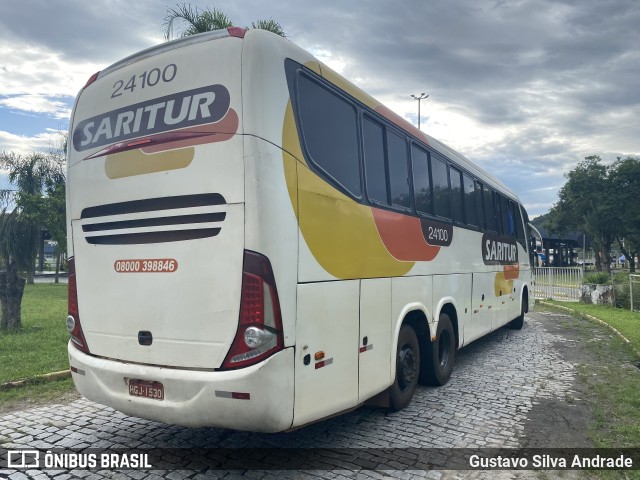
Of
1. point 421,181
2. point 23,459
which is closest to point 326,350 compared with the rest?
point 23,459

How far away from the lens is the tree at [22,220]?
10938 millimetres

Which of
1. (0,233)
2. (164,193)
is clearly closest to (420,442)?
(164,193)

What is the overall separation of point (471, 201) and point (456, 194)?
922 mm

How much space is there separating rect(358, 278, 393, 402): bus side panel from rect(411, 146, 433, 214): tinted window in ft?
5.25

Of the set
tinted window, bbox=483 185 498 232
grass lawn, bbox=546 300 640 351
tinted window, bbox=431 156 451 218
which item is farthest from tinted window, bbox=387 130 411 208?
grass lawn, bbox=546 300 640 351

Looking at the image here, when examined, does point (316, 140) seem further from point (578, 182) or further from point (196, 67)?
point (578, 182)

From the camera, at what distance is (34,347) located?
921cm

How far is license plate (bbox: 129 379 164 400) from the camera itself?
3947 mm

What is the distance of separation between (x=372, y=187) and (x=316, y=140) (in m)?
1.11

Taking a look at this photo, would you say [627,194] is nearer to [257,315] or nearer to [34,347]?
[34,347]

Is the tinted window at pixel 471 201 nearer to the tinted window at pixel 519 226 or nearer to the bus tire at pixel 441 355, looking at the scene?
the bus tire at pixel 441 355

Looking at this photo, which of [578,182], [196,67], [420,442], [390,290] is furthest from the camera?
[578,182]

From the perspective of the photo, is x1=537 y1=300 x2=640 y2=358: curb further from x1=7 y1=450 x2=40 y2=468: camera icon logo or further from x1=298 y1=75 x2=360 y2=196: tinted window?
x1=7 y1=450 x2=40 y2=468: camera icon logo

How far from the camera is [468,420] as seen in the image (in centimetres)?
568
